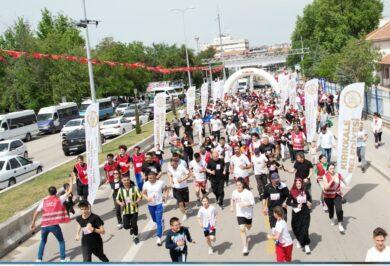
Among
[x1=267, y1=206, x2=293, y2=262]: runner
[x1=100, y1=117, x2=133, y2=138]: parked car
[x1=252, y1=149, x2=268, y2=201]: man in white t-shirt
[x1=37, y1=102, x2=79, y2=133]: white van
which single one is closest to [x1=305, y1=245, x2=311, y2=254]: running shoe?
[x1=267, y1=206, x2=293, y2=262]: runner

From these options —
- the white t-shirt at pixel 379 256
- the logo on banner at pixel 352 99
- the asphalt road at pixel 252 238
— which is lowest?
the asphalt road at pixel 252 238

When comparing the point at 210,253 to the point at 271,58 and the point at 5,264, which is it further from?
the point at 271,58

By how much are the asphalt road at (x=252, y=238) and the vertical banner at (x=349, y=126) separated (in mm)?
961

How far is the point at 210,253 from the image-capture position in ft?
32.6

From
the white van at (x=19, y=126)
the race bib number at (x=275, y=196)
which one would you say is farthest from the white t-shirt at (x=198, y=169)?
the white van at (x=19, y=126)

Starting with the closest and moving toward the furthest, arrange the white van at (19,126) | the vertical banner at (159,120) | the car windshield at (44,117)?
the vertical banner at (159,120), the white van at (19,126), the car windshield at (44,117)

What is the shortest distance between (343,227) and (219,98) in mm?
32601

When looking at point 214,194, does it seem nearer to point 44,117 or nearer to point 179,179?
point 179,179

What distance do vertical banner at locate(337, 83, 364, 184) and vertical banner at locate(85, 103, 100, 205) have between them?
6290mm

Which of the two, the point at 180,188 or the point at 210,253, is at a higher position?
the point at 180,188

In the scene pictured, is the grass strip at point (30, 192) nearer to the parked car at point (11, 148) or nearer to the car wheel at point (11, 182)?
the car wheel at point (11, 182)

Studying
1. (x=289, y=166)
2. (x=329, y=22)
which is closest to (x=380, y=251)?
(x=289, y=166)

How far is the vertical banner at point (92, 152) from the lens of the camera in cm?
1310

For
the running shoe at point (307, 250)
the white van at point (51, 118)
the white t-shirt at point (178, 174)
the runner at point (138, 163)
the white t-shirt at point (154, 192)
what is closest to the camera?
the running shoe at point (307, 250)
